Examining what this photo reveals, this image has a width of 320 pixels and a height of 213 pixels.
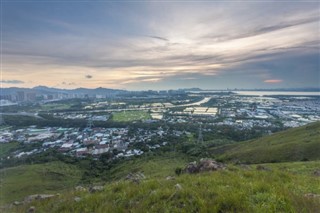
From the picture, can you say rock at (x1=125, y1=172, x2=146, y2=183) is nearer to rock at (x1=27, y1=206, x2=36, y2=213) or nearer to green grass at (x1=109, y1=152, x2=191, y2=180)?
rock at (x1=27, y1=206, x2=36, y2=213)

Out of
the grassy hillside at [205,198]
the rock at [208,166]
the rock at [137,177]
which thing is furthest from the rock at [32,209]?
the rock at [208,166]

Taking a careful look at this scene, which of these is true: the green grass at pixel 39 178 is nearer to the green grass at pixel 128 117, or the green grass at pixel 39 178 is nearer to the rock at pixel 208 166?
the rock at pixel 208 166

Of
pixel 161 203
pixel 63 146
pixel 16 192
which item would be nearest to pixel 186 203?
pixel 161 203

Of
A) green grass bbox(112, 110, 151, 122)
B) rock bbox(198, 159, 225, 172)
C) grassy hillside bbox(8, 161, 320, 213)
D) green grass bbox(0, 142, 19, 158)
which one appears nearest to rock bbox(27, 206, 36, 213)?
grassy hillside bbox(8, 161, 320, 213)

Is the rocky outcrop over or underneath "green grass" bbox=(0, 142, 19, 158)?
over

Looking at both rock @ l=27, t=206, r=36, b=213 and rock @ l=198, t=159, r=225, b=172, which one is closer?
rock @ l=27, t=206, r=36, b=213

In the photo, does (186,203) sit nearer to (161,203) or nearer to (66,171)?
(161,203)
